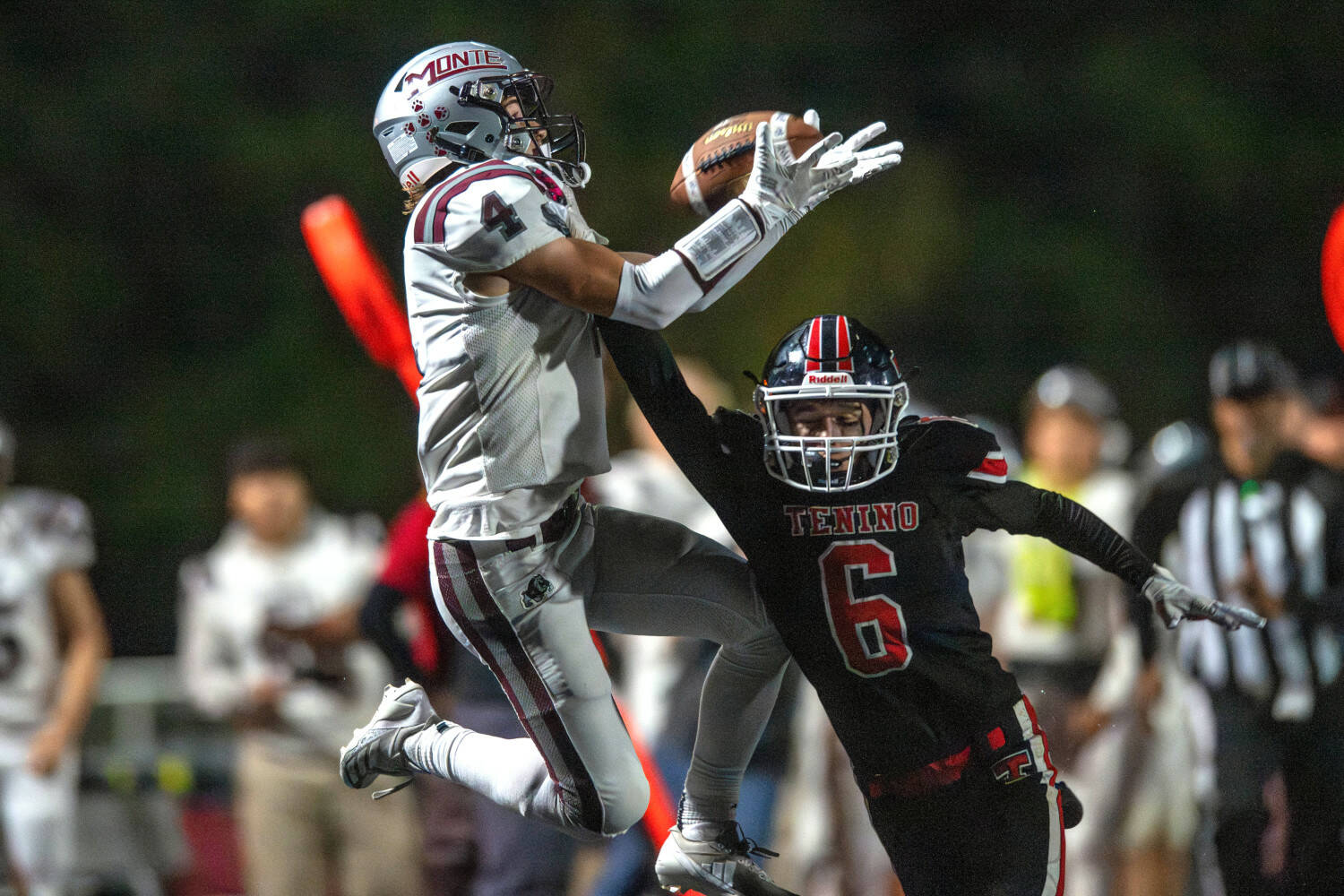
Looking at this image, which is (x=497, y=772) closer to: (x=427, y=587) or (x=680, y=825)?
(x=680, y=825)

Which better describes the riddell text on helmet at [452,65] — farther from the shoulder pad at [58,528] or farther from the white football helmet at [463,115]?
the shoulder pad at [58,528]

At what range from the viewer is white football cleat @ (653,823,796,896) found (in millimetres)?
3484

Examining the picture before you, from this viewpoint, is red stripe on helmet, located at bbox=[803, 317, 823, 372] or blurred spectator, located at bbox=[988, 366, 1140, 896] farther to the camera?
blurred spectator, located at bbox=[988, 366, 1140, 896]

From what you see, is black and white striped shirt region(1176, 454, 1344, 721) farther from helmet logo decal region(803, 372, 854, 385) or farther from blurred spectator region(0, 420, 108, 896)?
blurred spectator region(0, 420, 108, 896)

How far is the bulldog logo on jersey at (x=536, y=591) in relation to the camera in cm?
Result: 329

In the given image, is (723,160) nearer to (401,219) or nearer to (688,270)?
(688,270)

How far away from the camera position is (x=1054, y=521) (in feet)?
11.2

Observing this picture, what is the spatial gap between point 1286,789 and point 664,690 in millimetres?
1808

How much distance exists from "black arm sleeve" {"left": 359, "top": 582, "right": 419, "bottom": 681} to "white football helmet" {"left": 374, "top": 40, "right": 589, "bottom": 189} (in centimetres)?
183

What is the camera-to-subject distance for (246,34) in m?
11.5

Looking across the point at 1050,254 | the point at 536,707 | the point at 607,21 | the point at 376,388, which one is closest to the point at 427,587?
the point at 536,707

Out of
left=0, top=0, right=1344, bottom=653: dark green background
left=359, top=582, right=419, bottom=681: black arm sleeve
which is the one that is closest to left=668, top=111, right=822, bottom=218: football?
left=359, top=582, right=419, bottom=681: black arm sleeve

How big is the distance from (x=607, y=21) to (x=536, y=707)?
872 cm

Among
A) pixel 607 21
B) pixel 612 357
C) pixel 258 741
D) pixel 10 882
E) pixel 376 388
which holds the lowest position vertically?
pixel 10 882
